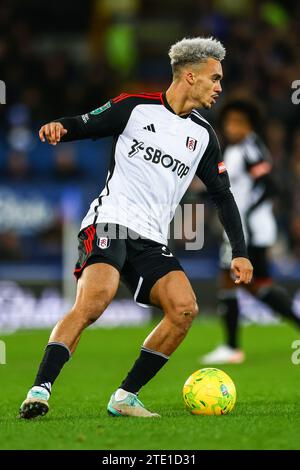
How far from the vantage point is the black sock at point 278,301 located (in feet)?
32.2

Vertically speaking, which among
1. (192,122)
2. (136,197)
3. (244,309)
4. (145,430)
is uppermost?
(192,122)

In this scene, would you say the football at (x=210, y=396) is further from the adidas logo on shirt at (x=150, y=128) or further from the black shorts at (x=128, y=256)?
the adidas logo on shirt at (x=150, y=128)

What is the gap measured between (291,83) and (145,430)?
1287cm

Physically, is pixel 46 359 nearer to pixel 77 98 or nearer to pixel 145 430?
pixel 145 430

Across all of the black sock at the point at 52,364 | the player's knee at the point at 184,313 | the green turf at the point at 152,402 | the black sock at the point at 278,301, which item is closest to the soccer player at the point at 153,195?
the player's knee at the point at 184,313

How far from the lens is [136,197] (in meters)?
6.20

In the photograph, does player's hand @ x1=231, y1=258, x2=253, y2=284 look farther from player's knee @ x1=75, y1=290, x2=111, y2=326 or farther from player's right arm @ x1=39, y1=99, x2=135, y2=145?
player's right arm @ x1=39, y1=99, x2=135, y2=145

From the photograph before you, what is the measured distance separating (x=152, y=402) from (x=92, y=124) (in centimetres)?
203

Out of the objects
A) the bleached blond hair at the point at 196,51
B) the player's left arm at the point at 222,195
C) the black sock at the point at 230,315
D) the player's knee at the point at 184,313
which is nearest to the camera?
the player's knee at the point at 184,313

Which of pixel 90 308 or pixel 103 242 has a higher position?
pixel 103 242

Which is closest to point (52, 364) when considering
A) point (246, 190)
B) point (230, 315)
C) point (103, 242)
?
point (103, 242)

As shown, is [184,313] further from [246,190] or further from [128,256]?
[246,190]

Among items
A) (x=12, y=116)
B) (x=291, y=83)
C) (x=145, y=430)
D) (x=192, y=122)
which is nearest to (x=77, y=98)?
(x=12, y=116)

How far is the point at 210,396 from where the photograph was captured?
6.14m
